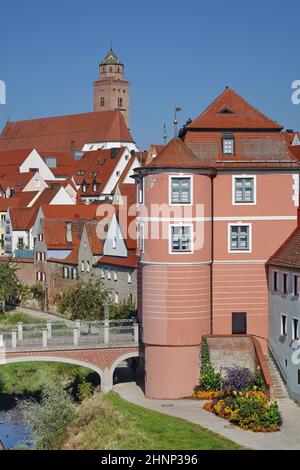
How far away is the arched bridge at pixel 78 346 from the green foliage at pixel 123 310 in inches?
289

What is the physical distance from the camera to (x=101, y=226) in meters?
67.4

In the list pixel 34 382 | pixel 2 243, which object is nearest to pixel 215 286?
pixel 34 382

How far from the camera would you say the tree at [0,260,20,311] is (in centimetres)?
7350

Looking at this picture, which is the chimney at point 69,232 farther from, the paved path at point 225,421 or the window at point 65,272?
the paved path at point 225,421

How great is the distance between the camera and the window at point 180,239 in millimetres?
44906

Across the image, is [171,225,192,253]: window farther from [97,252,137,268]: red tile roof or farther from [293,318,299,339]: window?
[97,252,137,268]: red tile roof

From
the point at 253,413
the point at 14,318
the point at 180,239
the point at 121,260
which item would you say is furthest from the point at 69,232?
the point at 253,413

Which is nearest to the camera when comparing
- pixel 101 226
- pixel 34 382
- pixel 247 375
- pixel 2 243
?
pixel 247 375

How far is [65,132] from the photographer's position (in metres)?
165

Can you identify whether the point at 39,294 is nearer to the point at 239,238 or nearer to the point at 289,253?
the point at 239,238

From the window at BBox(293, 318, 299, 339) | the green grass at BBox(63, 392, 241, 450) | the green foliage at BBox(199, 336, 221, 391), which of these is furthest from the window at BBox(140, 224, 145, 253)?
the green grass at BBox(63, 392, 241, 450)

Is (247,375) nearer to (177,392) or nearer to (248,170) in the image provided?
(177,392)

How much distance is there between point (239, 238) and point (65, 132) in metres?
121

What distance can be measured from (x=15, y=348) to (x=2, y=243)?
165 ft
